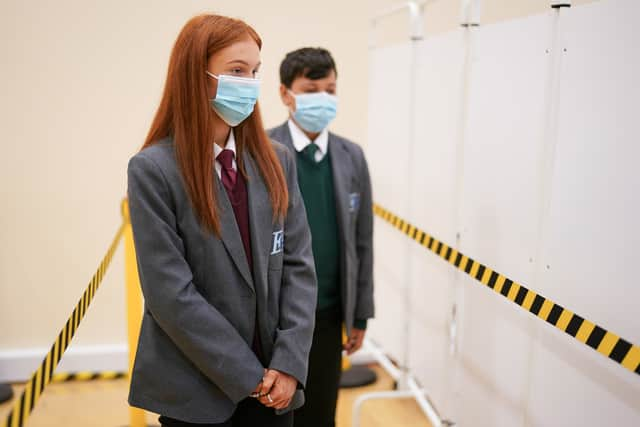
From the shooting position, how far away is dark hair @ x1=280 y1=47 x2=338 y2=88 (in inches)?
97.5

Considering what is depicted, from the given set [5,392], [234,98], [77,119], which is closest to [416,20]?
[234,98]

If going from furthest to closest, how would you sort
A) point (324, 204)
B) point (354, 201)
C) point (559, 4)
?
1. point (354, 201)
2. point (324, 204)
3. point (559, 4)

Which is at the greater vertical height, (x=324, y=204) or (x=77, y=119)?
(x=77, y=119)

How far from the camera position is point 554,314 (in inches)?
80.1

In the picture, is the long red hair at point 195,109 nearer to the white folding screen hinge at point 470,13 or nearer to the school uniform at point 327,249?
the school uniform at point 327,249

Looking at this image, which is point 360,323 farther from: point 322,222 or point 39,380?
point 39,380

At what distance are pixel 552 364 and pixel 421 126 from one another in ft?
5.23

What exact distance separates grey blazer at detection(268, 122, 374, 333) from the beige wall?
139 cm

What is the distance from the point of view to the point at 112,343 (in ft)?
14.1

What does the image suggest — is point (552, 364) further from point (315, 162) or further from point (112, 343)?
point (112, 343)

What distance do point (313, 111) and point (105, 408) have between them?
2395 mm

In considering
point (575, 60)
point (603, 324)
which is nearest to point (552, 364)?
point (603, 324)

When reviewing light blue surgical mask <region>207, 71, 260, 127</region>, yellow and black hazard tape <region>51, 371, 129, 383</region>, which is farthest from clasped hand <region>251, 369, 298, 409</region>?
yellow and black hazard tape <region>51, 371, 129, 383</region>

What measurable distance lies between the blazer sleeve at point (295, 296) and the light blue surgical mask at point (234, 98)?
22 centimetres
